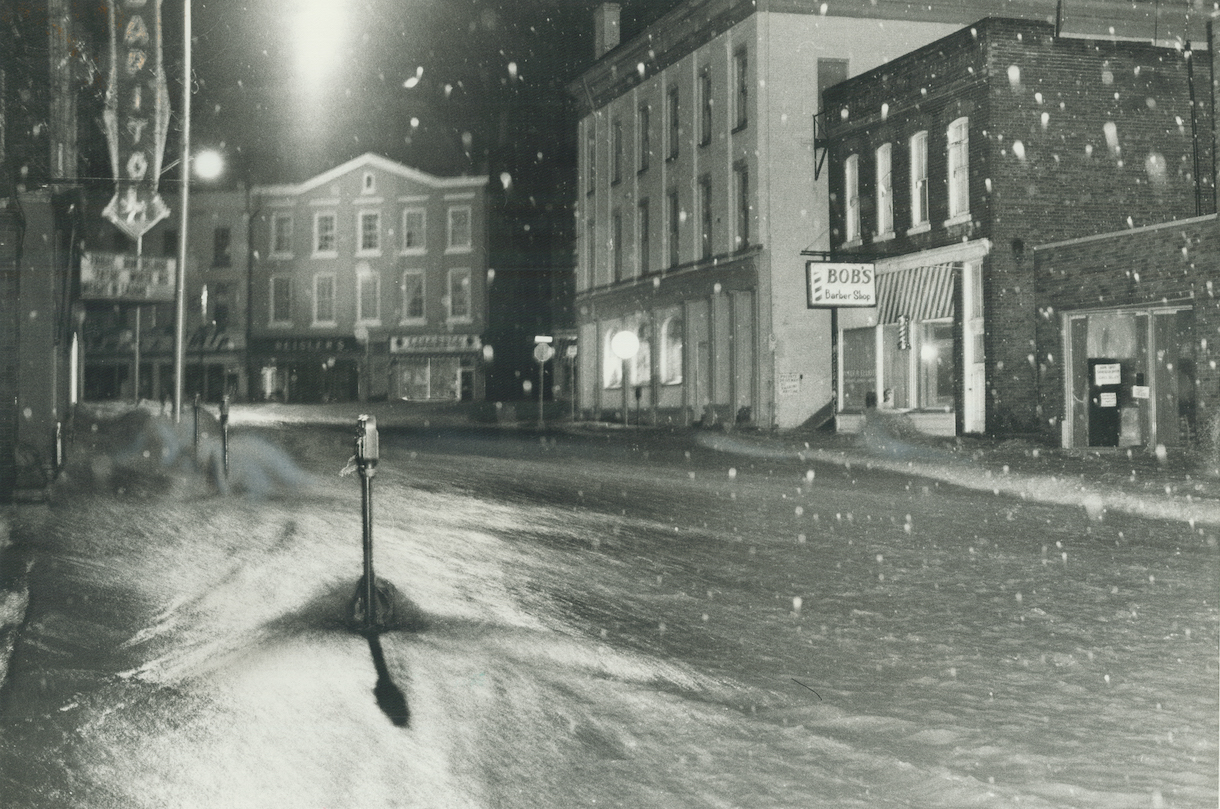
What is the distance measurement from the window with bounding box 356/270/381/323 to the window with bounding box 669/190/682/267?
25.9 meters

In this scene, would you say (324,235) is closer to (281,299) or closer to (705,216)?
(281,299)

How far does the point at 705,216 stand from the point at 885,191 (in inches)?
340

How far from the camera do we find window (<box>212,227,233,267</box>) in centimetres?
6562

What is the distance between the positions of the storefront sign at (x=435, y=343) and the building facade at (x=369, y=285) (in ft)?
0.16

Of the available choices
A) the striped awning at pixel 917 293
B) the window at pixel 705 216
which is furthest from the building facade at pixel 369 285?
the striped awning at pixel 917 293

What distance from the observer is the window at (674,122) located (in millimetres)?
40188

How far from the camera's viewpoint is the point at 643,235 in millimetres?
43094

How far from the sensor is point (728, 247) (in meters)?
36.3

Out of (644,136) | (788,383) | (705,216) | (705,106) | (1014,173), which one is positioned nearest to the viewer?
(1014,173)

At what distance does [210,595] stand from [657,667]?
3407 millimetres

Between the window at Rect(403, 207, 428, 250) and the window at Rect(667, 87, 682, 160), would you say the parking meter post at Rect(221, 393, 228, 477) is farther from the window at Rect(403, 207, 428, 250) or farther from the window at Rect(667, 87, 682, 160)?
the window at Rect(403, 207, 428, 250)

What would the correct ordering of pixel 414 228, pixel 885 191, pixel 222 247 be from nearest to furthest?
pixel 885 191 < pixel 414 228 < pixel 222 247

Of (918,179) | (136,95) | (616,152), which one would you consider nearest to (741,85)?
(918,179)

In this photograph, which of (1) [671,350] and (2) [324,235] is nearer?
(1) [671,350]
